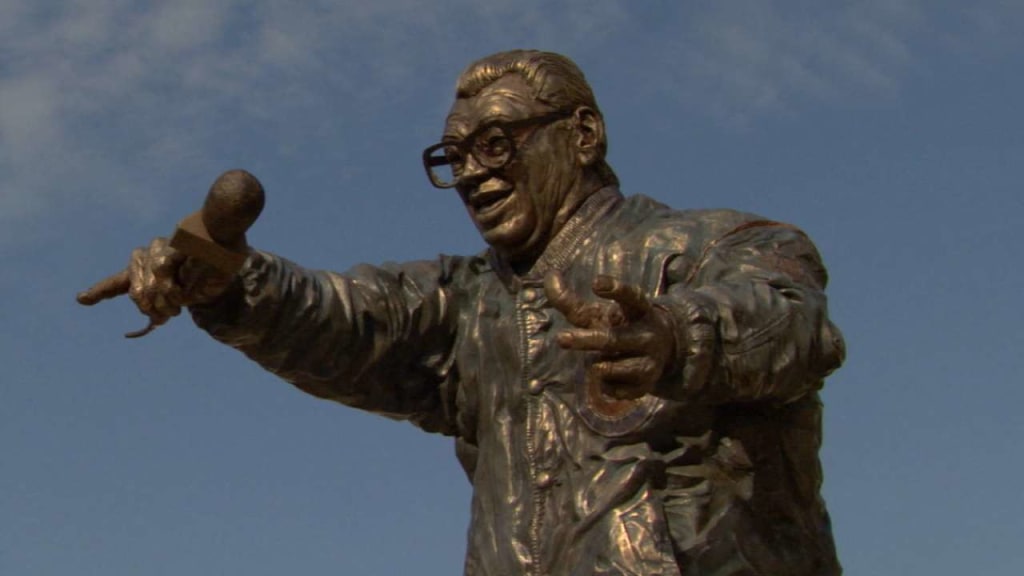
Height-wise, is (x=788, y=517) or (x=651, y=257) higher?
(x=651, y=257)

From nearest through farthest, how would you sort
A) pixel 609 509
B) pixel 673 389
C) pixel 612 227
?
pixel 673 389 → pixel 609 509 → pixel 612 227

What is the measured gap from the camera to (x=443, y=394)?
26.8ft

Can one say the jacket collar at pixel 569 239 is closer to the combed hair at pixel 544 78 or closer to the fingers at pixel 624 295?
the combed hair at pixel 544 78

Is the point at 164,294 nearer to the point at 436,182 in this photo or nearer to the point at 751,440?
the point at 436,182

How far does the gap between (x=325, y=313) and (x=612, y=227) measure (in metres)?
1.06

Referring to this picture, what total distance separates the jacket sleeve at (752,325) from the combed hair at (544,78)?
2.68 feet

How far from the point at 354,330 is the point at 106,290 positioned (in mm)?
897

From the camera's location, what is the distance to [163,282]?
7.51 m

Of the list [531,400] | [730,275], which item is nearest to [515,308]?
[531,400]

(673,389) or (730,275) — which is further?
(730,275)

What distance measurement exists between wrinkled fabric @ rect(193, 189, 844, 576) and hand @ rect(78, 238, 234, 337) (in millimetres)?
157

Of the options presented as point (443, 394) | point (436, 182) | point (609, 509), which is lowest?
point (609, 509)

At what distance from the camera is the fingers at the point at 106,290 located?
301 inches

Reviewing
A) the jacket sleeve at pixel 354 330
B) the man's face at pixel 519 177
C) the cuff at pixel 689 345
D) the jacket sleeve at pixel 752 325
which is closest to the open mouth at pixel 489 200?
the man's face at pixel 519 177
